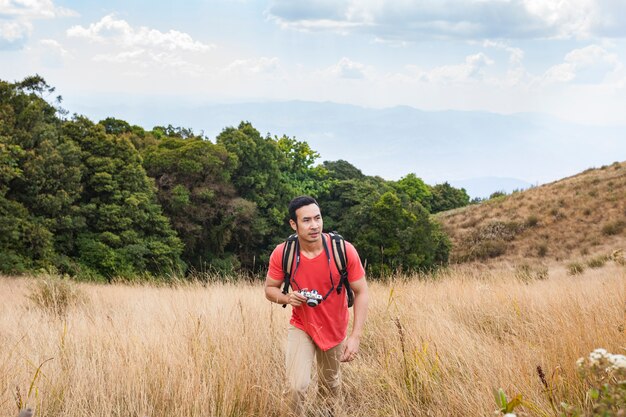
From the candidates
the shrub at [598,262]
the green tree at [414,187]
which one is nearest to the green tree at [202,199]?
the shrub at [598,262]

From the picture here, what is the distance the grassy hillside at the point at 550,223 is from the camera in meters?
36.0

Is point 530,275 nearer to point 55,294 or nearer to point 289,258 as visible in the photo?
point 55,294

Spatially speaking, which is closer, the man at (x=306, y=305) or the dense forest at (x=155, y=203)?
the man at (x=306, y=305)

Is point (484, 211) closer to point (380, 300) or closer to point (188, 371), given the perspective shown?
point (380, 300)

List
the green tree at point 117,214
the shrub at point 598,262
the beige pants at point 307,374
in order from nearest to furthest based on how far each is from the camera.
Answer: the beige pants at point 307,374 → the shrub at point 598,262 → the green tree at point 117,214

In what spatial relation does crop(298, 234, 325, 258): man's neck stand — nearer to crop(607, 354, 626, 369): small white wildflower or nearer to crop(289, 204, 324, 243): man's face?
crop(289, 204, 324, 243): man's face

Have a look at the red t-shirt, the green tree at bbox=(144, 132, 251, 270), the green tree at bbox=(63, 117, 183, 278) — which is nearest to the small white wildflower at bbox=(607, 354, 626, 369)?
the red t-shirt

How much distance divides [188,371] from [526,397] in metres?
2.25

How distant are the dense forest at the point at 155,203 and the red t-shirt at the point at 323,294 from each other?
64.5ft

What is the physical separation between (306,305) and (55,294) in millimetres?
6626

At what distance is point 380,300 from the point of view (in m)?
7.80

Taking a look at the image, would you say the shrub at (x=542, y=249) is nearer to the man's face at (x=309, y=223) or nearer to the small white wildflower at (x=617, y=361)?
the man's face at (x=309, y=223)

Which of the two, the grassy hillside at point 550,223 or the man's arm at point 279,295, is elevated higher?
the man's arm at point 279,295

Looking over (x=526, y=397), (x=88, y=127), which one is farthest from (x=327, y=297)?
(x=88, y=127)
